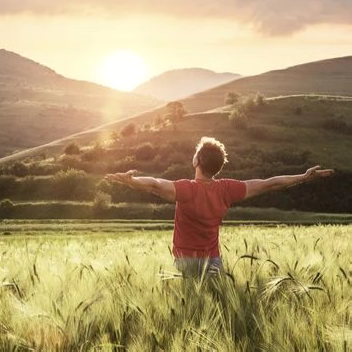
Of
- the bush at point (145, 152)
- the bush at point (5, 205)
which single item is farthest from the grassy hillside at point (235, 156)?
the bush at point (5, 205)

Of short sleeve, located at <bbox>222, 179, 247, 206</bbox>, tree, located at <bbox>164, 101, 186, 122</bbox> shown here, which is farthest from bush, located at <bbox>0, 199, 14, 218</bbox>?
short sleeve, located at <bbox>222, 179, 247, 206</bbox>

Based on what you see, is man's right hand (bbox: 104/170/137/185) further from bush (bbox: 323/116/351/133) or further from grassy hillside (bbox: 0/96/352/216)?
bush (bbox: 323/116/351/133)

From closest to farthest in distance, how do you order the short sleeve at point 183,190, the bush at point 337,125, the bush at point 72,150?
the short sleeve at point 183,190
the bush at point 72,150
the bush at point 337,125

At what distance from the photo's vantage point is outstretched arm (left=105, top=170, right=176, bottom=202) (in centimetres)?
645

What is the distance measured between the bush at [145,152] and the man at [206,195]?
99.3 m

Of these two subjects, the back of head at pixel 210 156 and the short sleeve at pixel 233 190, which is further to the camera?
the short sleeve at pixel 233 190

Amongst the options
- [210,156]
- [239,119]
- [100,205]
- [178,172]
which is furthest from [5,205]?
[210,156]

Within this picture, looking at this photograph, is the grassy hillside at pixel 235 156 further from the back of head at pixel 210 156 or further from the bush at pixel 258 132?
the back of head at pixel 210 156

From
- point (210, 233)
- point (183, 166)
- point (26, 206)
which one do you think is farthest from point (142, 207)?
point (210, 233)

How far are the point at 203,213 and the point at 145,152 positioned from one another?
331ft

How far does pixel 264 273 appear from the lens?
204 inches

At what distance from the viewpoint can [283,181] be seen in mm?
7254

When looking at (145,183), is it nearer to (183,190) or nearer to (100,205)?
(183,190)

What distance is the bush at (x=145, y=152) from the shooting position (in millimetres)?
107188
